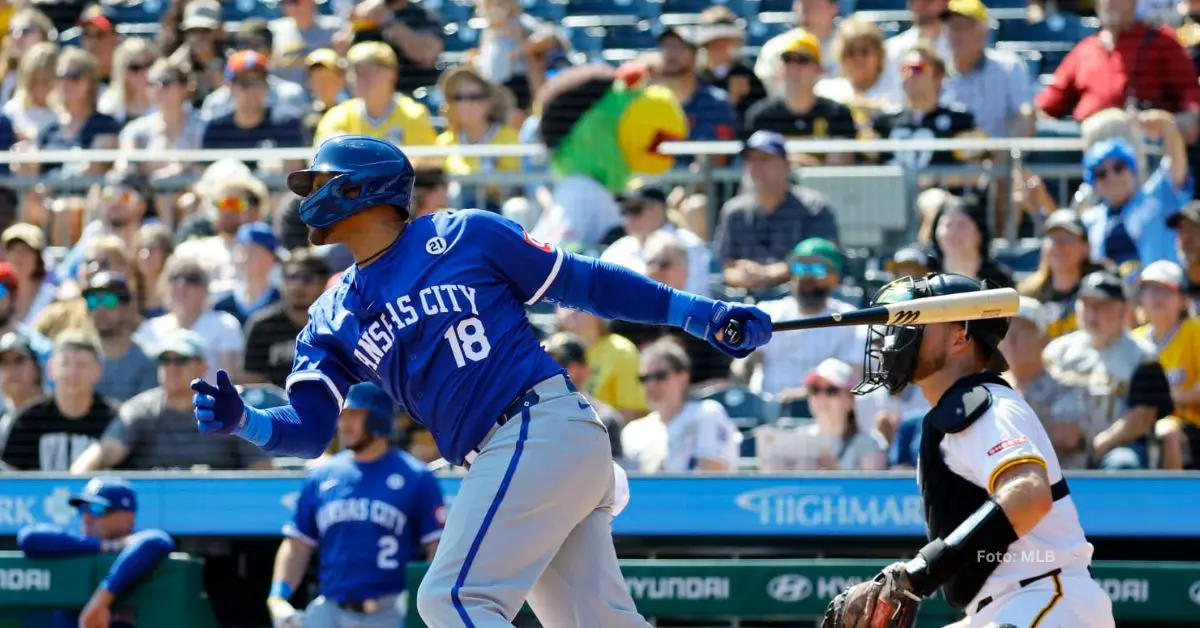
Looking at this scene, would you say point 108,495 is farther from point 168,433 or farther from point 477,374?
point 477,374

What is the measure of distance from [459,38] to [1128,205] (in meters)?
4.90

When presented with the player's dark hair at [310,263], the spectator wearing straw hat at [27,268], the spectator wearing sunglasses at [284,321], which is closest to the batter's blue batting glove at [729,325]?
the spectator wearing sunglasses at [284,321]

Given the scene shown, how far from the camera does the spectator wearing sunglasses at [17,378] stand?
28.7 feet

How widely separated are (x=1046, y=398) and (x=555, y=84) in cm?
285

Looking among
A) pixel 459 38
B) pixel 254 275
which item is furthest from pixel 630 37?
pixel 254 275

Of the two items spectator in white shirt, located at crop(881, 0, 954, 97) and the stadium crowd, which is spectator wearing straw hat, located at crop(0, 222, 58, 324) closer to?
the stadium crowd

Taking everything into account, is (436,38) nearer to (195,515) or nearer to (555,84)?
(555,84)

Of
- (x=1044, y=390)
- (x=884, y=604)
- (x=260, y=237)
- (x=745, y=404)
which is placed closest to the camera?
(x=884, y=604)

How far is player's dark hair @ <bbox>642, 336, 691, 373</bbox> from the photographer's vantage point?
7.98 m

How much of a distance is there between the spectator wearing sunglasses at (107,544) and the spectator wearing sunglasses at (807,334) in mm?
2727

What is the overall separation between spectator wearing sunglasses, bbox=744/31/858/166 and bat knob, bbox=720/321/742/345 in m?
4.90

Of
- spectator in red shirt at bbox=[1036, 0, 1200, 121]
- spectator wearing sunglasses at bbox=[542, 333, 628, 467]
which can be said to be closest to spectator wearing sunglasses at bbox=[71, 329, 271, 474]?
spectator wearing sunglasses at bbox=[542, 333, 628, 467]

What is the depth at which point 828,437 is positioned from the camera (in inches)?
310

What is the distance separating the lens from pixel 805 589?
7.69 m
